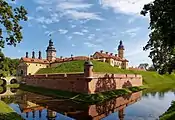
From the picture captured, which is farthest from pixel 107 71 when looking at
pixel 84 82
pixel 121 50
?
pixel 121 50

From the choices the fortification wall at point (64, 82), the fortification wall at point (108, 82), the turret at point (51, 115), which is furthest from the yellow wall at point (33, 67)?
the turret at point (51, 115)

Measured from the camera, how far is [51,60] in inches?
3228

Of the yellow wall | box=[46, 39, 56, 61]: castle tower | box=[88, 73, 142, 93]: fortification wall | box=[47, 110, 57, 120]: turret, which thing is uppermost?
box=[46, 39, 56, 61]: castle tower

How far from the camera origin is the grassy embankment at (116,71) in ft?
172

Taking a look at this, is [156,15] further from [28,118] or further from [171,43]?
[28,118]

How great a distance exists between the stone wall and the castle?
1972cm

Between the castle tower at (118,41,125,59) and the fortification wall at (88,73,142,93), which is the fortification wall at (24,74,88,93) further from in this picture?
the castle tower at (118,41,125,59)

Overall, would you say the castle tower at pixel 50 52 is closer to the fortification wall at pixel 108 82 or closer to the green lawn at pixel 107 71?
the green lawn at pixel 107 71

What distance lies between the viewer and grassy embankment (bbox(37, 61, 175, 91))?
2066 inches

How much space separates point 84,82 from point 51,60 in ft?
164

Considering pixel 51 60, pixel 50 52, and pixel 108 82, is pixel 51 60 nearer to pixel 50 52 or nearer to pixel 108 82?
pixel 50 52

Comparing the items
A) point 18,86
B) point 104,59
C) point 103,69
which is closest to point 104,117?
point 103,69

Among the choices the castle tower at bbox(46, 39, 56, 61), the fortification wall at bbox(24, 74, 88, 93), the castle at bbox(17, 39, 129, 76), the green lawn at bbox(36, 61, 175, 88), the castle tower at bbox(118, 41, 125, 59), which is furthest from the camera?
the castle tower at bbox(118, 41, 125, 59)

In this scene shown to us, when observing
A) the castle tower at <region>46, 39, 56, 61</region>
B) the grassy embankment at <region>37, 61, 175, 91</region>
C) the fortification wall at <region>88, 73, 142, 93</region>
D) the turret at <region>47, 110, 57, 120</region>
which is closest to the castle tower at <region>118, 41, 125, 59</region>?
the grassy embankment at <region>37, 61, 175, 91</region>
